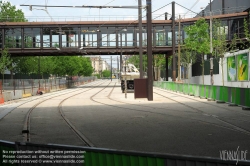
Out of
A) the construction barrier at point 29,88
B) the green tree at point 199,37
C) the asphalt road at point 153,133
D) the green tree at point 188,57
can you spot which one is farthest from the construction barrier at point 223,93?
the green tree at point 188,57

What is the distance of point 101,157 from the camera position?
→ 4215 mm

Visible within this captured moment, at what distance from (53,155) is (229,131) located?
28.7 feet

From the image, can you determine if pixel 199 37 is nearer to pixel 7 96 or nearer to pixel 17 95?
pixel 17 95

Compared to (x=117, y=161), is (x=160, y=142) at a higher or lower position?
lower

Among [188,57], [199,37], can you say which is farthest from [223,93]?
[188,57]

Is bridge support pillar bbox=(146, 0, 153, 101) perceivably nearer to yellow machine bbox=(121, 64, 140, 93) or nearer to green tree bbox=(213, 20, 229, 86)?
yellow machine bbox=(121, 64, 140, 93)

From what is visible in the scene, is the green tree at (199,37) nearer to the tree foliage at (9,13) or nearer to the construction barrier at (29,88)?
the construction barrier at (29,88)

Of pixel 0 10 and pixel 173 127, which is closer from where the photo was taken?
pixel 173 127

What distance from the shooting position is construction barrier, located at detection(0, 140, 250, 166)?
373cm

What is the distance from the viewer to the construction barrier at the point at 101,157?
12.3 feet

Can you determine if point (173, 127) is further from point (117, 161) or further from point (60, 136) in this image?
point (117, 161)

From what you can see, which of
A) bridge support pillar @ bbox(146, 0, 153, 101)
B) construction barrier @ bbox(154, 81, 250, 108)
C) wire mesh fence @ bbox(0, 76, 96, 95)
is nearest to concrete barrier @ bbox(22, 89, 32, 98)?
wire mesh fence @ bbox(0, 76, 96, 95)

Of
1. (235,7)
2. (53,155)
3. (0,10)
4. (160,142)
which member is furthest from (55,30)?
(53,155)

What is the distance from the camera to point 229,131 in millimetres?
12094
